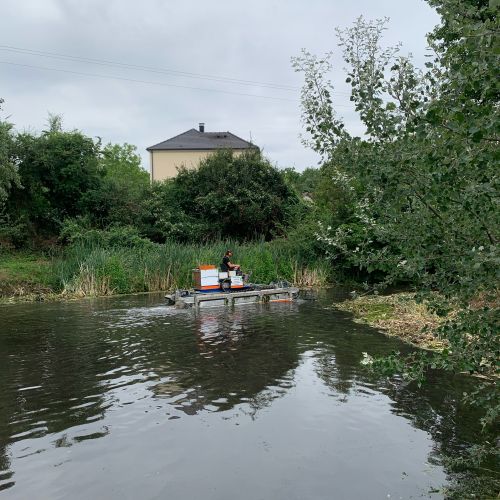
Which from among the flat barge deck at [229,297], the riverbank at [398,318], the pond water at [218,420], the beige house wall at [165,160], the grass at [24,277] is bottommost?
the pond water at [218,420]

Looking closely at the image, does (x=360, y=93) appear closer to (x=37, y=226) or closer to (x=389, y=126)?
Result: (x=389, y=126)

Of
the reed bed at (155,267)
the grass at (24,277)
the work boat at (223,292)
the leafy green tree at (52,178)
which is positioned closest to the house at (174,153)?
the leafy green tree at (52,178)

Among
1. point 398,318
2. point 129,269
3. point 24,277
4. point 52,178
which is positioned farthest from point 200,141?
point 398,318

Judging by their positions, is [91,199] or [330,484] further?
[91,199]

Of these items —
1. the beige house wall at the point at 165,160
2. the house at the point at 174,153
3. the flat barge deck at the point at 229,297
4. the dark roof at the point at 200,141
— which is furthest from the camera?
the beige house wall at the point at 165,160

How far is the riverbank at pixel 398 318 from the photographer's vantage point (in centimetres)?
1150

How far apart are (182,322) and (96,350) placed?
3.79 metres

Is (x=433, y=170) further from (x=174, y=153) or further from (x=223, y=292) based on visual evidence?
(x=174, y=153)

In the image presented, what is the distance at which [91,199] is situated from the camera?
30.2 meters

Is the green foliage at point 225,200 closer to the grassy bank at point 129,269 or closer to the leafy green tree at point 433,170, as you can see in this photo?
the grassy bank at point 129,269

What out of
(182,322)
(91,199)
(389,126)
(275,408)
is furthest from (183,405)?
(91,199)

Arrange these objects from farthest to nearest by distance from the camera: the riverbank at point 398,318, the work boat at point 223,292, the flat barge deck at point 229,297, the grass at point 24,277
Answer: the grass at point 24,277, the work boat at point 223,292, the flat barge deck at point 229,297, the riverbank at point 398,318

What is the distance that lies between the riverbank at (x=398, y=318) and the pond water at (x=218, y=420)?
0.69 metres

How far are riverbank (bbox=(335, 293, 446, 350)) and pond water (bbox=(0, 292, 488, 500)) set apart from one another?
0.69 metres
